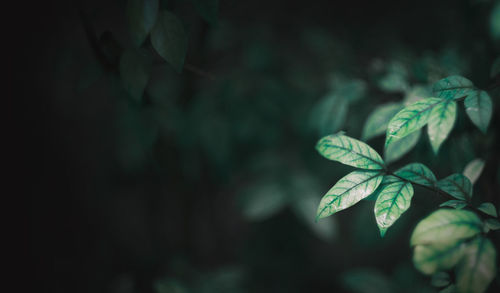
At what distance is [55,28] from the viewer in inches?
60.2

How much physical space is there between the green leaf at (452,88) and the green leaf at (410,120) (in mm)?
20

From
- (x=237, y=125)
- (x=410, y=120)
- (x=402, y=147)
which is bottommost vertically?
(x=237, y=125)

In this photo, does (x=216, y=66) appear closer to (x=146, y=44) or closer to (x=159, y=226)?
(x=146, y=44)

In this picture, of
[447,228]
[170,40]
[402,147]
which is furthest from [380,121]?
[170,40]

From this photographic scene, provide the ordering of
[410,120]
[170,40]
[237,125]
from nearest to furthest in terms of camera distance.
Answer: [410,120] < [170,40] < [237,125]


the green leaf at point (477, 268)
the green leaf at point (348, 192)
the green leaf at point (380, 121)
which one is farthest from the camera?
the green leaf at point (380, 121)

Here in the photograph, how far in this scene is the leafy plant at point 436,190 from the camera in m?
0.40

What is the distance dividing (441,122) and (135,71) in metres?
0.54

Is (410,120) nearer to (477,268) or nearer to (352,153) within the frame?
(352,153)

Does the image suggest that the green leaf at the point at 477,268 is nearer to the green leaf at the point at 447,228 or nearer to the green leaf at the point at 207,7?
the green leaf at the point at 447,228

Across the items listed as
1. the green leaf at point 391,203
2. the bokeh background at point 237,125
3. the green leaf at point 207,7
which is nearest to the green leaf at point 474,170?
the bokeh background at point 237,125

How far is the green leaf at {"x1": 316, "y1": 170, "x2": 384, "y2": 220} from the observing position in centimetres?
48

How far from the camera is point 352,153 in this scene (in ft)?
1.72

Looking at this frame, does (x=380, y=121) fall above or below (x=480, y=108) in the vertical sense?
below
